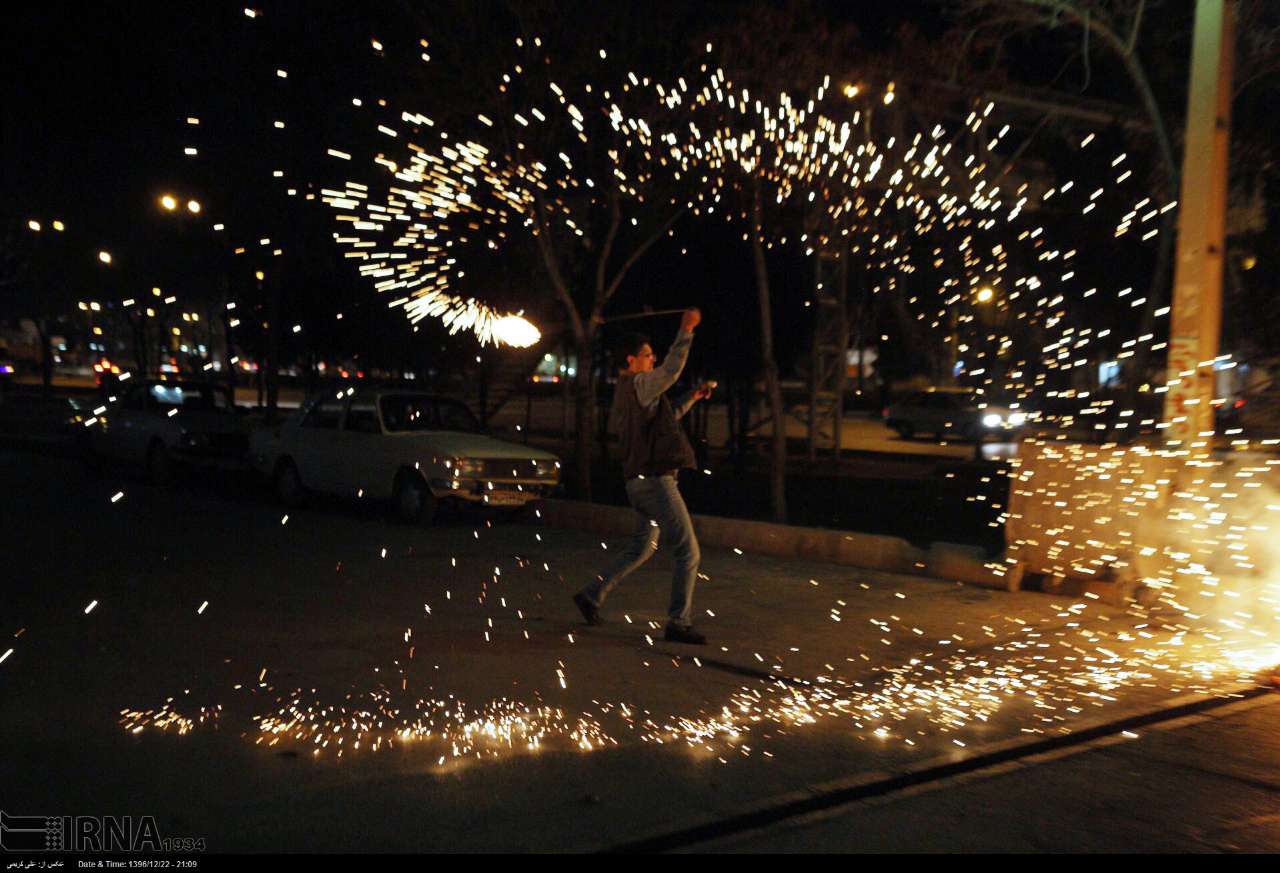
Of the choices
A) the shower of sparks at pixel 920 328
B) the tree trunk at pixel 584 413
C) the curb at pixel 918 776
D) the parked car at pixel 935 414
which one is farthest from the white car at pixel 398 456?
the parked car at pixel 935 414

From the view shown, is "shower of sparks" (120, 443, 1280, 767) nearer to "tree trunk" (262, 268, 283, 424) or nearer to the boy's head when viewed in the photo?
the boy's head

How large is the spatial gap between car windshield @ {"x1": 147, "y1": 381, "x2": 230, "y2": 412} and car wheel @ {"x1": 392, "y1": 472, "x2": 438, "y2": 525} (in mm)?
5765

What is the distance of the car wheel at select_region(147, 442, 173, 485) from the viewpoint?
18.2 metres

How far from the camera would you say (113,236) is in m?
25.7

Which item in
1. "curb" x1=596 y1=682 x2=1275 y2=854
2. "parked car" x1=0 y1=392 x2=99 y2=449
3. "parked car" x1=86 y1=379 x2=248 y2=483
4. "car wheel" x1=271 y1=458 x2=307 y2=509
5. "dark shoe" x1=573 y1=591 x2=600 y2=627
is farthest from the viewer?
"parked car" x1=0 y1=392 x2=99 y2=449

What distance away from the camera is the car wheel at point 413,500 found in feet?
46.7

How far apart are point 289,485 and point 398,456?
2.33 meters

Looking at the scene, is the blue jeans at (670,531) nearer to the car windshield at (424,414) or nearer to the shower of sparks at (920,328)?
the shower of sparks at (920,328)

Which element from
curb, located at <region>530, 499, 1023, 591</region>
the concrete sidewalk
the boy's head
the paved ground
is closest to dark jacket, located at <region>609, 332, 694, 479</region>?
the boy's head

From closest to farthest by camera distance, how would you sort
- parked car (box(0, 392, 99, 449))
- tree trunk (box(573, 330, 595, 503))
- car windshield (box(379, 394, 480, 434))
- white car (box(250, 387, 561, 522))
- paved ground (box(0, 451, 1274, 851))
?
paved ground (box(0, 451, 1274, 851)), white car (box(250, 387, 561, 522)), car windshield (box(379, 394, 480, 434)), tree trunk (box(573, 330, 595, 503)), parked car (box(0, 392, 99, 449))

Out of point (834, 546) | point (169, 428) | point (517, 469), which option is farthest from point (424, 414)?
point (834, 546)

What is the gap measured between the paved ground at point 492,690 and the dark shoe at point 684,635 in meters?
0.10

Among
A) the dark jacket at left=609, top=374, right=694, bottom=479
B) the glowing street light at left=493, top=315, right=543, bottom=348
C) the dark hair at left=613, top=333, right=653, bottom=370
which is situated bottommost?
the dark jacket at left=609, top=374, right=694, bottom=479

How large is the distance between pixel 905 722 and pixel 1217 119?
19.8 ft
